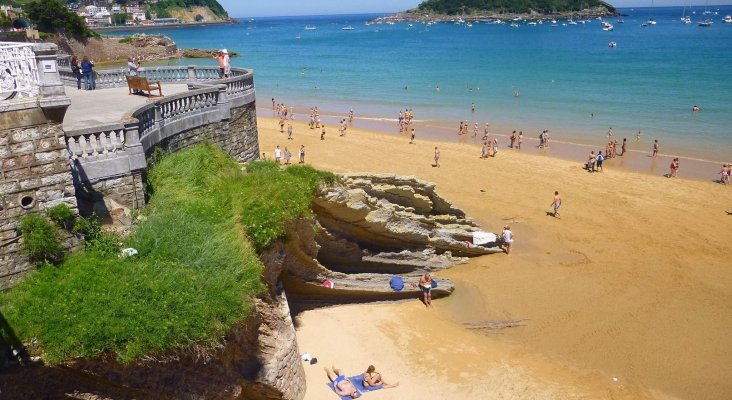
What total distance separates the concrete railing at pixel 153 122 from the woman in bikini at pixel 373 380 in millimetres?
6782

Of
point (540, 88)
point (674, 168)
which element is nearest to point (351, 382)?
point (674, 168)

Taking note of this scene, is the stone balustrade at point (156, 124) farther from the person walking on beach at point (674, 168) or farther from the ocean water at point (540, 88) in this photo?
the ocean water at point (540, 88)

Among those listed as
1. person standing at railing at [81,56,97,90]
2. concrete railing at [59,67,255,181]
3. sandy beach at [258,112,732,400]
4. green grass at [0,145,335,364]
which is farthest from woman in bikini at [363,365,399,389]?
person standing at railing at [81,56,97,90]

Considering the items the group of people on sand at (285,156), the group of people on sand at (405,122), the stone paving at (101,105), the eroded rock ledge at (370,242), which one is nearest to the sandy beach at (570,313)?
the eroded rock ledge at (370,242)

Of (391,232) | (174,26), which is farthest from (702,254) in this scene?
(174,26)

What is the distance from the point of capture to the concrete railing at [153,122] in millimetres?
10711

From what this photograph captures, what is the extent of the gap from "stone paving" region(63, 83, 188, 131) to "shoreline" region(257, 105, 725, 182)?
2112cm

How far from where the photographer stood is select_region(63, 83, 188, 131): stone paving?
41.9 ft

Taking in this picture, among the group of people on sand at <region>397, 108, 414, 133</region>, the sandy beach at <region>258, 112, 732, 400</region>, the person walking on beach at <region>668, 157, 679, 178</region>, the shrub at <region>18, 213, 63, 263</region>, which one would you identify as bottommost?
the sandy beach at <region>258, 112, 732, 400</region>

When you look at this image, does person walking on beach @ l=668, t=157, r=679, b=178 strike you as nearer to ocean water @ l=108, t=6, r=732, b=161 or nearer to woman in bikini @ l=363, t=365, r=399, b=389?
ocean water @ l=108, t=6, r=732, b=161

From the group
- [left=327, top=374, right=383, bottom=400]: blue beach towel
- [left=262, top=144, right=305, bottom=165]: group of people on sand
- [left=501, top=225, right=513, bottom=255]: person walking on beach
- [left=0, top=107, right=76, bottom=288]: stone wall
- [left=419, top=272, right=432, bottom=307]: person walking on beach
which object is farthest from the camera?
[left=262, top=144, right=305, bottom=165]: group of people on sand

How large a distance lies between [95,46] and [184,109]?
71.9 m

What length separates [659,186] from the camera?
27266 mm

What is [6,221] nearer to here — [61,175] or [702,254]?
[61,175]
